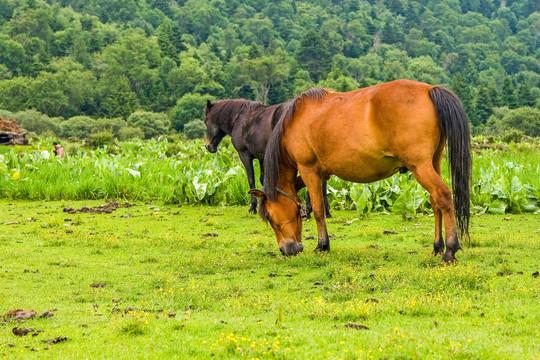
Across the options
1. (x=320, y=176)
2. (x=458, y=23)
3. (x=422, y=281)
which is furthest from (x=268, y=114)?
(x=458, y=23)

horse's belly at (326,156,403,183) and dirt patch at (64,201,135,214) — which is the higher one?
horse's belly at (326,156,403,183)

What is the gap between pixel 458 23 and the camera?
7549 inches

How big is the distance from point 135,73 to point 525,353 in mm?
116908

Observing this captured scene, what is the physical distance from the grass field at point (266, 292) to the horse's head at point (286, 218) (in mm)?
238

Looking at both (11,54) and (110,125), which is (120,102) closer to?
(110,125)

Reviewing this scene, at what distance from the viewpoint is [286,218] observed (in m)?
7.80

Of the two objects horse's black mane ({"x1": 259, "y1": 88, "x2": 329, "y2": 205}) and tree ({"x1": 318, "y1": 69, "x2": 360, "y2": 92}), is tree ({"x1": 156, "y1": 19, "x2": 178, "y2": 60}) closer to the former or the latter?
tree ({"x1": 318, "y1": 69, "x2": 360, "y2": 92})

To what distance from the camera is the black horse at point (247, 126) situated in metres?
11.3

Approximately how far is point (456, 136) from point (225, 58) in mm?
138233

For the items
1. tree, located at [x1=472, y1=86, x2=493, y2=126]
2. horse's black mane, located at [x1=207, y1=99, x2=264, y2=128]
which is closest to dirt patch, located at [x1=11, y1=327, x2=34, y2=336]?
horse's black mane, located at [x1=207, y1=99, x2=264, y2=128]

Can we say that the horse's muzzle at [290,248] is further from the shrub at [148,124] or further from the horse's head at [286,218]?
the shrub at [148,124]

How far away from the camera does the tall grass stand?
11.0 m

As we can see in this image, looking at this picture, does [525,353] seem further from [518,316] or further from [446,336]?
[518,316]

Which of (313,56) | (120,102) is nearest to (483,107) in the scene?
(313,56)
